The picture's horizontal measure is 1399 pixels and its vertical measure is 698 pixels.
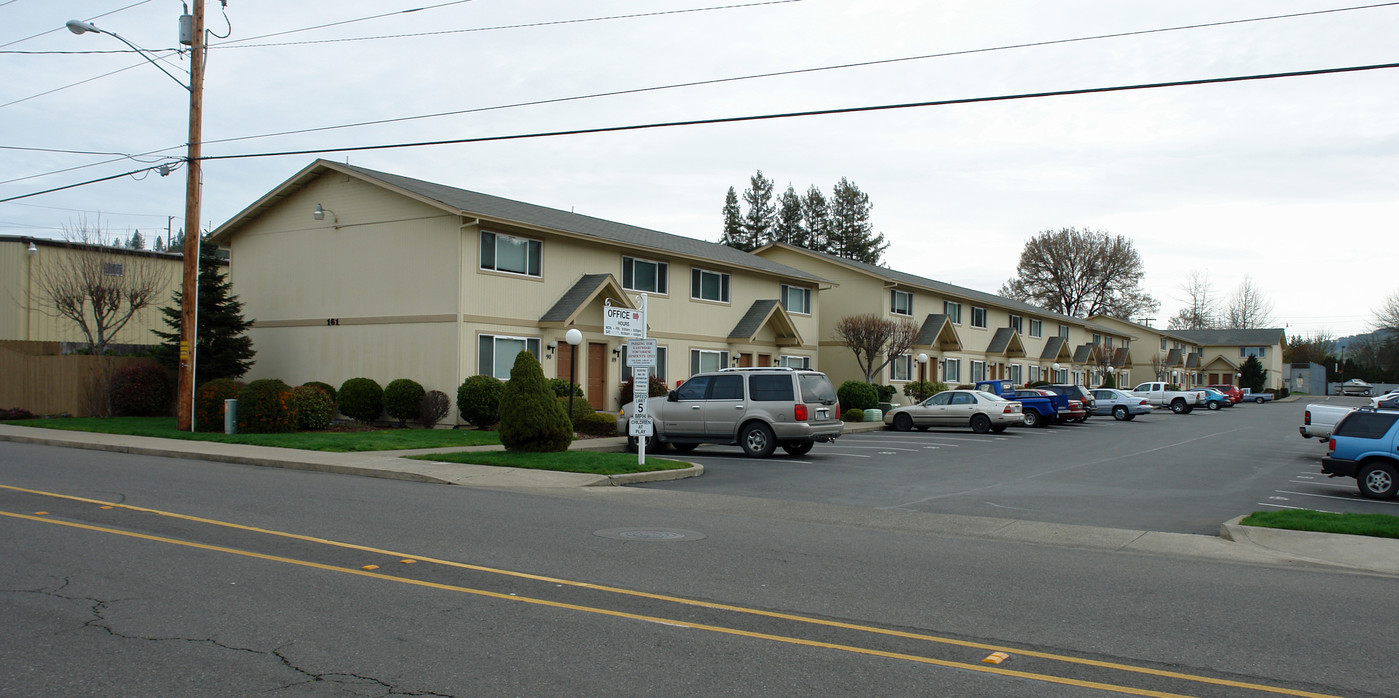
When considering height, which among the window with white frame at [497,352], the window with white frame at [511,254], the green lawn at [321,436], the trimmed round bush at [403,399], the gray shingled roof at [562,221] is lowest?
the green lawn at [321,436]

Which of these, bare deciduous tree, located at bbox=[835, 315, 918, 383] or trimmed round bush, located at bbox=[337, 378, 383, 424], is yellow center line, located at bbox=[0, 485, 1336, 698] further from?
bare deciduous tree, located at bbox=[835, 315, 918, 383]

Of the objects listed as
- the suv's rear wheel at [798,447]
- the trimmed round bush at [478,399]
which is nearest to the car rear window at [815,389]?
the suv's rear wheel at [798,447]

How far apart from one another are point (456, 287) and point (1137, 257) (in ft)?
259

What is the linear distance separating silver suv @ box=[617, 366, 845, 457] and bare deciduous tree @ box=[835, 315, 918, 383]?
703 inches

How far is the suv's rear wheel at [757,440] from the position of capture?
68.5ft

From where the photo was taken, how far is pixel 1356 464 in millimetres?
15539

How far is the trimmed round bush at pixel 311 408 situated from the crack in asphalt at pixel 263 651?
17.6m

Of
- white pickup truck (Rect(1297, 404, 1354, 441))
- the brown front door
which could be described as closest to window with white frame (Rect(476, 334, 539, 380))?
the brown front door

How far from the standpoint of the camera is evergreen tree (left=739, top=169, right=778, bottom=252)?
283ft

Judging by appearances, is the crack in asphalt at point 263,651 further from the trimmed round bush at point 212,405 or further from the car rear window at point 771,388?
the trimmed round bush at point 212,405

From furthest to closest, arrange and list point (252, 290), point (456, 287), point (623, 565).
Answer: point (252, 290), point (456, 287), point (623, 565)

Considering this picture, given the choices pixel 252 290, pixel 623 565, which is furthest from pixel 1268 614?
pixel 252 290

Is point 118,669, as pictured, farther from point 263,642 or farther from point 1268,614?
point 1268,614

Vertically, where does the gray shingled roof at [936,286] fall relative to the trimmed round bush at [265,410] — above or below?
above
